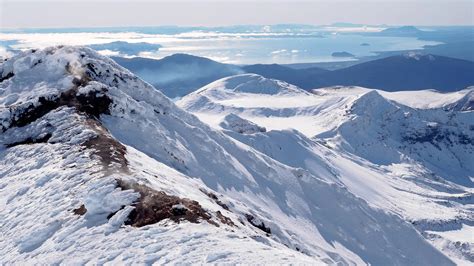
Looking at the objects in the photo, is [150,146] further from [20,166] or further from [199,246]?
[199,246]

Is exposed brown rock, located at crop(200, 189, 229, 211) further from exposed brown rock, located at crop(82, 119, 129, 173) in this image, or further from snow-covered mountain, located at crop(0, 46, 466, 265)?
exposed brown rock, located at crop(82, 119, 129, 173)

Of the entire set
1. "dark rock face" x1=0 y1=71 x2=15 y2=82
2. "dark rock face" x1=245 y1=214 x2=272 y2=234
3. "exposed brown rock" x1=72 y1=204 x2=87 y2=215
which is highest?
"dark rock face" x1=0 y1=71 x2=15 y2=82

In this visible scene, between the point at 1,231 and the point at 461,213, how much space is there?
143 meters

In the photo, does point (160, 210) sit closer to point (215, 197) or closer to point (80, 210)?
point (80, 210)

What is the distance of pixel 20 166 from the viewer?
36.1 metres

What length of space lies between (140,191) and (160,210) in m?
2.73

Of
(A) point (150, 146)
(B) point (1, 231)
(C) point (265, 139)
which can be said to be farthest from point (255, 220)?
(C) point (265, 139)

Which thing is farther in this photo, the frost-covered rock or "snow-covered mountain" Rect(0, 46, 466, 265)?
the frost-covered rock

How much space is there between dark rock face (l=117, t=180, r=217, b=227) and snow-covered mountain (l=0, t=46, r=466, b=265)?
0.25 ft

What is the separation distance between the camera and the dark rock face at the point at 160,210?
2425cm

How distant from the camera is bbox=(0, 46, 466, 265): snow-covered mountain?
22781mm

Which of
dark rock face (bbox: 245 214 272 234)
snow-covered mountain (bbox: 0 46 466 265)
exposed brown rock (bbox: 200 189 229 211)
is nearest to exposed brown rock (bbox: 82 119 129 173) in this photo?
snow-covered mountain (bbox: 0 46 466 265)

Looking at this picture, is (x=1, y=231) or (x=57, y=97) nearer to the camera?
(x=1, y=231)

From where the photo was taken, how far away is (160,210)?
24891 millimetres
